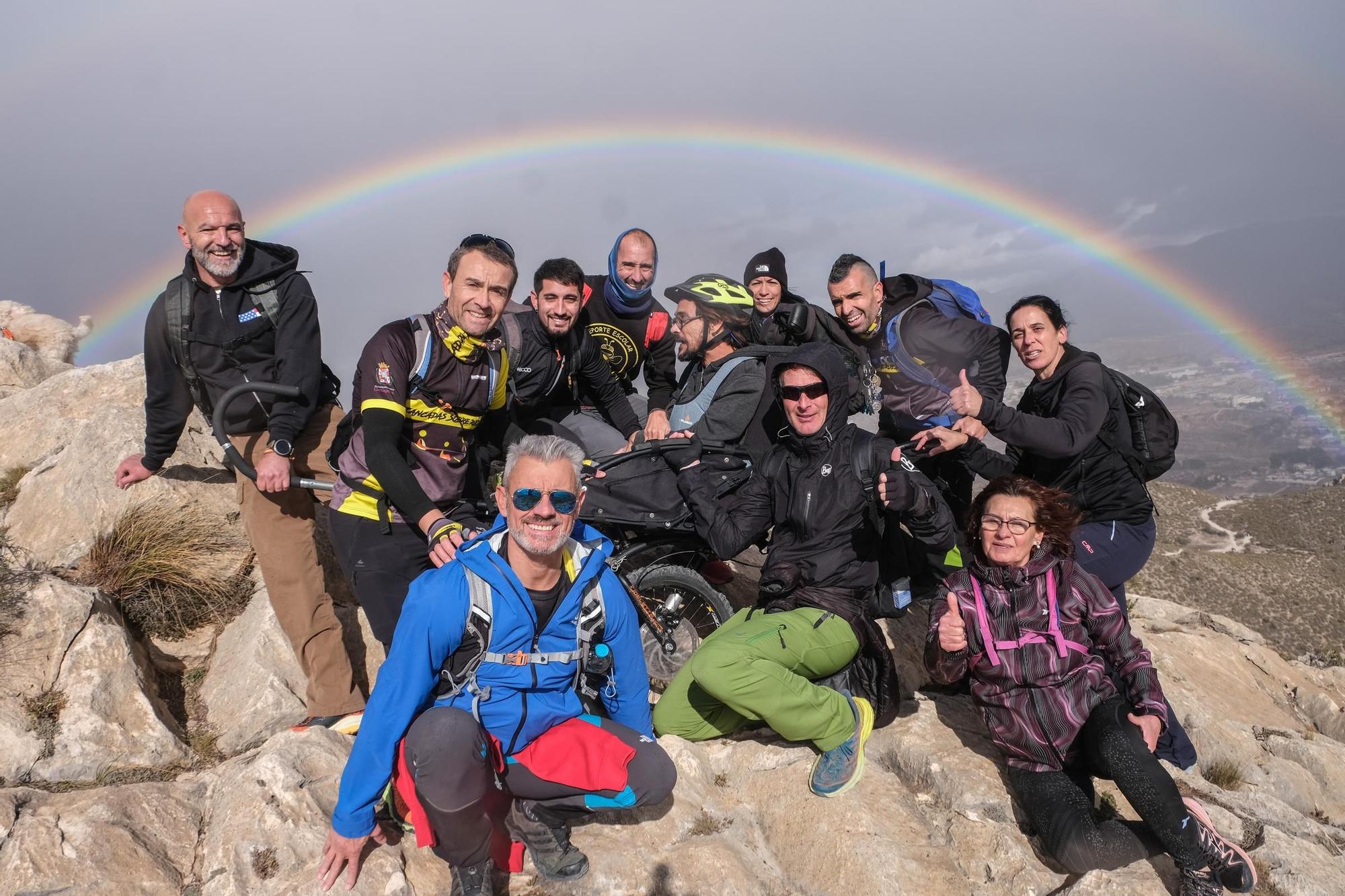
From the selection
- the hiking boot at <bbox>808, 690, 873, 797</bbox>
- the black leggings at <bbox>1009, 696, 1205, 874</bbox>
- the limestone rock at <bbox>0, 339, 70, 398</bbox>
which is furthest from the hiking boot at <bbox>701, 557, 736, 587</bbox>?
the limestone rock at <bbox>0, 339, 70, 398</bbox>

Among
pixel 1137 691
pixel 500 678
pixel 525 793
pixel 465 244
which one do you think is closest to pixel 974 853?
pixel 1137 691

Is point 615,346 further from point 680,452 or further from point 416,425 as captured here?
point 416,425

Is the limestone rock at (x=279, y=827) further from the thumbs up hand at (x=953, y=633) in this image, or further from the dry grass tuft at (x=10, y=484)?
the dry grass tuft at (x=10, y=484)

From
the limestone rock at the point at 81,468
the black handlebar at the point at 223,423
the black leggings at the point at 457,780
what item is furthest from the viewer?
the limestone rock at the point at 81,468

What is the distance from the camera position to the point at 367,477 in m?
4.82

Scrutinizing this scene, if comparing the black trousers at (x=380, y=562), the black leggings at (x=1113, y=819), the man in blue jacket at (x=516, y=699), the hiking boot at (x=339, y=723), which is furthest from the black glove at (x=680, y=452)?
the black leggings at (x=1113, y=819)

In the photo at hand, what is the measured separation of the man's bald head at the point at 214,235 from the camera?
5.27m

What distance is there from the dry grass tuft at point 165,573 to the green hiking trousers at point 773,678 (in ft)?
14.0

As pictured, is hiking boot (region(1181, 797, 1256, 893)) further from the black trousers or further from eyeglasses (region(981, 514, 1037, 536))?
the black trousers

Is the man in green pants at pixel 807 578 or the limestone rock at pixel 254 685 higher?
the man in green pants at pixel 807 578

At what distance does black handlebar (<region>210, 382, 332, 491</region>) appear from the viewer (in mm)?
4980

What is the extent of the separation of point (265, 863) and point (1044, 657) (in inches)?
160

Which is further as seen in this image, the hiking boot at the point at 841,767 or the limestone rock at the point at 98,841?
the hiking boot at the point at 841,767

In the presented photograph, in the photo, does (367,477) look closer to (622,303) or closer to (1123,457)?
(622,303)
